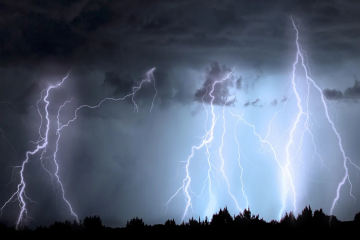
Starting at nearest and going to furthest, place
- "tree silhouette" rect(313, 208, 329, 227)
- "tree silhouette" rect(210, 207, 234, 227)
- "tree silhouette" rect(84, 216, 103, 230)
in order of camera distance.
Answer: "tree silhouette" rect(313, 208, 329, 227) < "tree silhouette" rect(210, 207, 234, 227) < "tree silhouette" rect(84, 216, 103, 230)

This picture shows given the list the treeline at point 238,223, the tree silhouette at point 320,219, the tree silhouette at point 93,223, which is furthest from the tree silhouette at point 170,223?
the tree silhouette at point 320,219

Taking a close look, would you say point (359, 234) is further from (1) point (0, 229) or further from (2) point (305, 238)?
(1) point (0, 229)

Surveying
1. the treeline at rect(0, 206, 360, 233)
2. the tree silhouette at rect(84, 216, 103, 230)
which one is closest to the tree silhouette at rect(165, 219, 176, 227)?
the treeline at rect(0, 206, 360, 233)

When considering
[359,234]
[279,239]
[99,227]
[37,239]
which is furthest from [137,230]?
[359,234]

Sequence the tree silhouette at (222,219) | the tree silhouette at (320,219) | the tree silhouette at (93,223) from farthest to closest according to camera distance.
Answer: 1. the tree silhouette at (93,223)
2. the tree silhouette at (222,219)
3. the tree silhouette at (320,219)

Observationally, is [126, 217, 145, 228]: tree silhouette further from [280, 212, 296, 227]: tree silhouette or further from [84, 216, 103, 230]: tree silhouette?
[280, 212, 296, 227]: tree silhouette

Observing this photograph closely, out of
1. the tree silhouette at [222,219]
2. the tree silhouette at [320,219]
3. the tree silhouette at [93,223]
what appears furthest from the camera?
the tree silhouette at [93,223]

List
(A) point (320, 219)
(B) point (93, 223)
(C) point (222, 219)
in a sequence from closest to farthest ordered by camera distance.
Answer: (A) point (320, 219) → (C) point (222, 219) → (B) point (93, 223)

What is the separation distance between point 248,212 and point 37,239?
9801mm

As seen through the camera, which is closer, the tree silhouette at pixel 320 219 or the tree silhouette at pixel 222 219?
the tree silhouette at pixel 320 219

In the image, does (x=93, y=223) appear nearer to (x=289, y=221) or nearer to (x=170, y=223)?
(x=170, y=223)

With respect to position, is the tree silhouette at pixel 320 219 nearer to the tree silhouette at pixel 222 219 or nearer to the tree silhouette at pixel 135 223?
the tree silhouette at pixel 222 219

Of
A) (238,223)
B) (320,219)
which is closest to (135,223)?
(238,223)

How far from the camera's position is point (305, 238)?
14883mm
